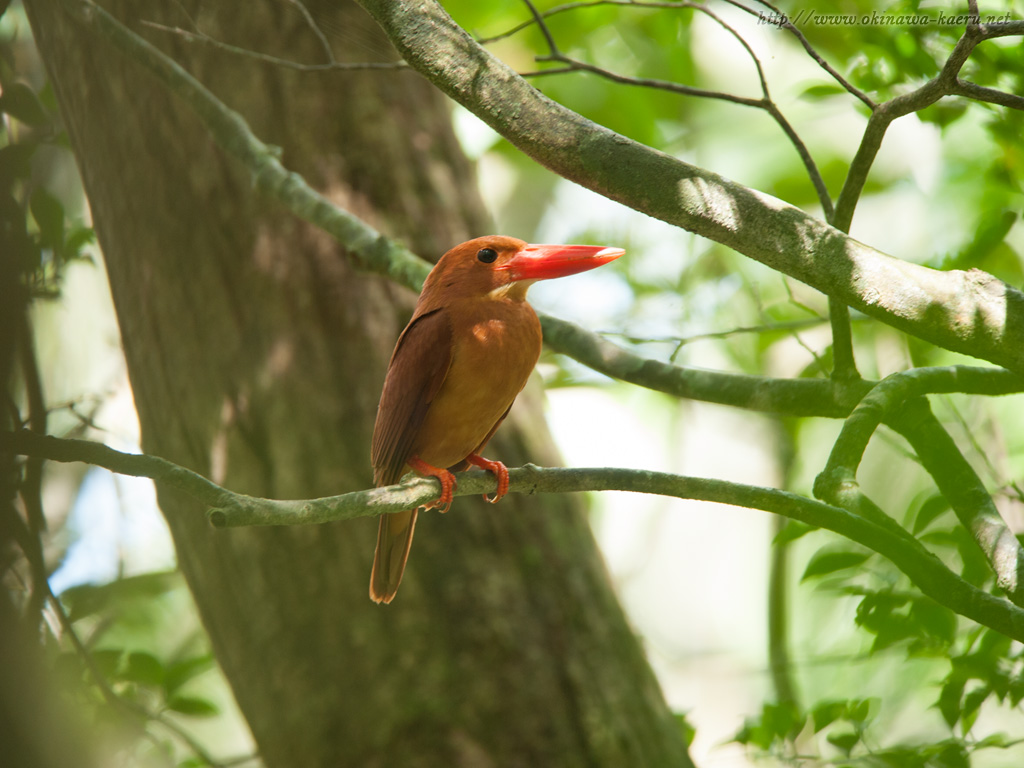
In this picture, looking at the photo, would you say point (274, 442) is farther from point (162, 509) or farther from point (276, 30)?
point (276, 30)

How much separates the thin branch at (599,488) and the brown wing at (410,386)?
65 cm

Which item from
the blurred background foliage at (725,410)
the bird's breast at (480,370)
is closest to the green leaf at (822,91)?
the blurred background foliage at (725,410)

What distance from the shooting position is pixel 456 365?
8.15 feet

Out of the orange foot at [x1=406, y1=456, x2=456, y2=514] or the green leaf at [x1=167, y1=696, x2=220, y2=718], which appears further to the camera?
the green leaf at [x1=167, y1=696, x2=220, y2=718]

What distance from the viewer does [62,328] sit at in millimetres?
4414

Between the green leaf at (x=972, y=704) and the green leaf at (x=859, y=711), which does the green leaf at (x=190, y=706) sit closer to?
the green leaf at (x=859, y=711)

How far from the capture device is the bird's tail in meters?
2.64

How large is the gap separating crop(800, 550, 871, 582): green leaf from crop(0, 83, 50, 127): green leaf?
3.27 metres

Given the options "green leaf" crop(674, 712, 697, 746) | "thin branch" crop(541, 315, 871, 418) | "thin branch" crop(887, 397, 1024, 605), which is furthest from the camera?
"green leaf" crop(674, 712, 697, 746)

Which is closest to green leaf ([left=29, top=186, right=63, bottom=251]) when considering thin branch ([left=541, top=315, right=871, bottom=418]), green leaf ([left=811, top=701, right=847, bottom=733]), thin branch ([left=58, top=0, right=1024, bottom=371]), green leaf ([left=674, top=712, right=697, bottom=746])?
thin branch ([left=541, top=315, right=871, bottom=418])

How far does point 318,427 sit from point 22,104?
5.73 ft

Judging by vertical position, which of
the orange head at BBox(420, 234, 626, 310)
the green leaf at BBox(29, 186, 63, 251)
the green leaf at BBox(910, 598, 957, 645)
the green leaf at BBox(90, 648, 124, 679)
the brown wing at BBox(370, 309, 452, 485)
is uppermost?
the green leaf at BBox(29, 186, 63, 251)

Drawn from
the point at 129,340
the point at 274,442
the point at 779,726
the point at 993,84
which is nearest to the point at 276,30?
the point at 129,340

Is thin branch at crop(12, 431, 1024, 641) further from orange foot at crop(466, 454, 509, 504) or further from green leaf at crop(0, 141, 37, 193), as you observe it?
green leaf at crop(0, 141, 37, 193)
